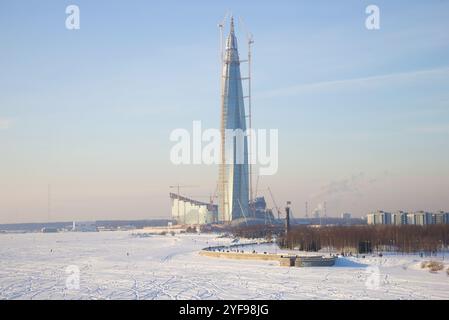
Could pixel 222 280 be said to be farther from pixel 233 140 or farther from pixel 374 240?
pixel 233 140

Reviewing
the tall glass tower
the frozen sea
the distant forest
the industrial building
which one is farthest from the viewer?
the industrial building

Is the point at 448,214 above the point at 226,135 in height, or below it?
below

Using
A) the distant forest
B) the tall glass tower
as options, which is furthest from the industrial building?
the distant forest

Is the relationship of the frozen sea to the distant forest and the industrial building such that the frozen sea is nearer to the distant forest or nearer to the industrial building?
the distant forest

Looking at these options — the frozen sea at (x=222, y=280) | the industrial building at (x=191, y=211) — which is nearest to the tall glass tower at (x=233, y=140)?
the industrial building at (x=191, y=211)

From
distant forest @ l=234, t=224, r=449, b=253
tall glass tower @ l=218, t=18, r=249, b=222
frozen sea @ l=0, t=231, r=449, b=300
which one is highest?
tall glass tower @ l=218, t=18, r=249, b=222

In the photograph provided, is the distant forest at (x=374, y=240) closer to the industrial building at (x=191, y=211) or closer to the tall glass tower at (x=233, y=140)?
the tall glass tower at (x=233, y=140)

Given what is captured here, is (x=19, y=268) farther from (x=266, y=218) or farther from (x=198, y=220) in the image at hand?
(x=198, y=220)
